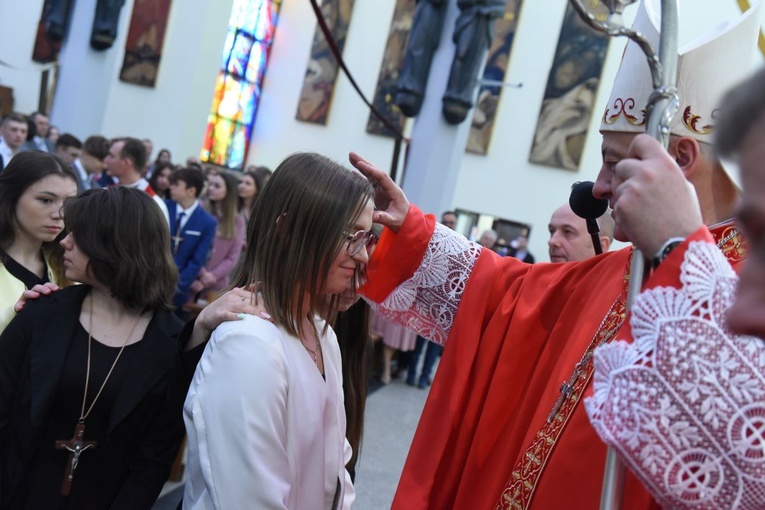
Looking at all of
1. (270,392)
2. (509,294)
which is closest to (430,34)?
(509,294)

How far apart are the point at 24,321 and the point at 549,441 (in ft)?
4.37

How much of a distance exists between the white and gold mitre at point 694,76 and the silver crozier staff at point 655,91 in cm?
54

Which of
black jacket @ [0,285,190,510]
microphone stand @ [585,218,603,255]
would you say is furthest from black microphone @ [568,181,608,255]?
black jacket @ [0,285,190,510]

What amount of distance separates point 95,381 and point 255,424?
0.80 m

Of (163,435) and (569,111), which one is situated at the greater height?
(569,111)

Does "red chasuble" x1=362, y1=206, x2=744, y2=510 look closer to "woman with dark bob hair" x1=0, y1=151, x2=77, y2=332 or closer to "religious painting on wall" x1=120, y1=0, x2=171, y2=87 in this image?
"woman with dark bob hair" x1=0, y1=151, x2=77, y2=332

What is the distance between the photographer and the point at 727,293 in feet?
3.55

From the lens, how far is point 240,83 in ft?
55.2

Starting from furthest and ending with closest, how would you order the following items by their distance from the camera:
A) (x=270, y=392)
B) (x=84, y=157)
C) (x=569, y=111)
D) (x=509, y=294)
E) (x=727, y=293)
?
(x=569, y=111), (x=84, y=157), (x=509, y=294), (x=270, y=392), (x=727, y=293)

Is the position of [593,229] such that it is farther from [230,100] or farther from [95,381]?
[230,100]

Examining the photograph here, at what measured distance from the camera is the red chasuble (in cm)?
160

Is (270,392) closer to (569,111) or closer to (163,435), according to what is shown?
(163,435)

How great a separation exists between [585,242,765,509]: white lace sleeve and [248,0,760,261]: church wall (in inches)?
541

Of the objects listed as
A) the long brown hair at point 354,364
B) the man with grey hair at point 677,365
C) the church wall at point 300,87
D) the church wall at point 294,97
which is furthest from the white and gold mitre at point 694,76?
the church wall at point 300,87
